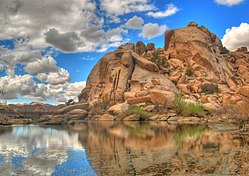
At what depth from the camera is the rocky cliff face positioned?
281ft

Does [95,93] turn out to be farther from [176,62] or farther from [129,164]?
[129,164]

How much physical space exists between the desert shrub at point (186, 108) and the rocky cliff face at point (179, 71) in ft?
18.1

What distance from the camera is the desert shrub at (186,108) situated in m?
66.9

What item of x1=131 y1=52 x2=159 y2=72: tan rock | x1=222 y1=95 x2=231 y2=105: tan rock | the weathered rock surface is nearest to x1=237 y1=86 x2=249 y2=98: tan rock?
the weathered rock surface

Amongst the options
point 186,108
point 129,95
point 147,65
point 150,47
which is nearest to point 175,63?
point 147,65

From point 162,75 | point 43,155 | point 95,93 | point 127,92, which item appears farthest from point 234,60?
point 43,155

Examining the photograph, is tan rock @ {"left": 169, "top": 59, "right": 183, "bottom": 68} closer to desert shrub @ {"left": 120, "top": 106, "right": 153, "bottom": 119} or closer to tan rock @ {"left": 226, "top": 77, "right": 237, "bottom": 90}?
tan rock @ {"left": 226, "top": 77, "right": 237, "bottom": 90}

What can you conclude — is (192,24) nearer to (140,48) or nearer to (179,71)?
(140,48)

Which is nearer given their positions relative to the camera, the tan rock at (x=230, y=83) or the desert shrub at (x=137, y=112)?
the desert shrub at (x=137, y=112)

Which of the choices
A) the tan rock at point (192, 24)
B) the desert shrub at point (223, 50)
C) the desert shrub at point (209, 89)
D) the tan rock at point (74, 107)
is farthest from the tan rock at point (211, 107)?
the desert shrub at point (223, 50)

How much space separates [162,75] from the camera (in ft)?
313

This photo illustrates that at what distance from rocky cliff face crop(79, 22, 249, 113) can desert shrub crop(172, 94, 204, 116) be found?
5.51 meters

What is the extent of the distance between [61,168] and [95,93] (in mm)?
105741

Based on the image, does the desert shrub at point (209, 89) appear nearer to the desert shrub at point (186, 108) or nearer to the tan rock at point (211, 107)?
the tan rock at point (211, 107)
